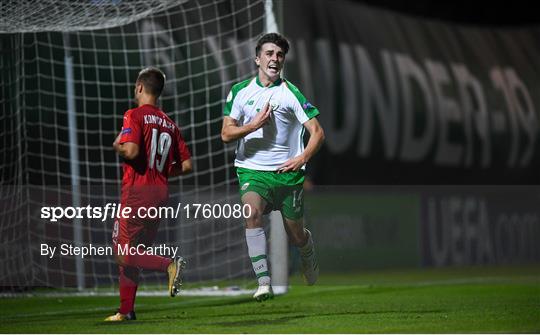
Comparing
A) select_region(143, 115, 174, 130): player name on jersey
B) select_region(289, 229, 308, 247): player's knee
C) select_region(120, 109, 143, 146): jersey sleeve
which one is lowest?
select_region(289, 229, 308, 247): player's knee

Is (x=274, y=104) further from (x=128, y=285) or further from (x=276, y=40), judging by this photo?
(x=128, y=285)

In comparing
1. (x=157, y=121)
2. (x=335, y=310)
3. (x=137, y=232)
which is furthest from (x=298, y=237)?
(x=335, y=310)

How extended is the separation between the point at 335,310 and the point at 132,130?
2215 millimetres

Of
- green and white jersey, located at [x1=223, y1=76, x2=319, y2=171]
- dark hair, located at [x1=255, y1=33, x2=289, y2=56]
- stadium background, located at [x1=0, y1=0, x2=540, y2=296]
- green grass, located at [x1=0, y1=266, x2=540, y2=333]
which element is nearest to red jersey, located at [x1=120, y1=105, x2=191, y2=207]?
stadium background, located at [x1=0, y1=0, x2=540, y2=296]

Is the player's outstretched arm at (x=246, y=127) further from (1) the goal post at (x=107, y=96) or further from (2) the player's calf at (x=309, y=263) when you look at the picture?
(1) the goal post at (x=107, y=96)

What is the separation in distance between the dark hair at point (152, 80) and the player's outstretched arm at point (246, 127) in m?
0.41

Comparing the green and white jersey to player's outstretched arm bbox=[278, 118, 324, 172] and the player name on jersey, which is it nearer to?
player's outstretched arm bbox=[278, 118, 324, 172]

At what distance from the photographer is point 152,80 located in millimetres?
5121

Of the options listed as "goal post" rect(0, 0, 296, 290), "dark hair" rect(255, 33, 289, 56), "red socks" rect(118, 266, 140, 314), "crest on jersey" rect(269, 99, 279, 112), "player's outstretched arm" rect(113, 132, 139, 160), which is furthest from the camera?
"goal post" rect(0, 0, 296, 290)

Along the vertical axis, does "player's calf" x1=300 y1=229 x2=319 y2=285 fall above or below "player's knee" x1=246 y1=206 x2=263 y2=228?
below

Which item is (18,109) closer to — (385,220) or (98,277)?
(98,277)

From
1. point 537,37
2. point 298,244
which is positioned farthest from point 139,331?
point 537,37

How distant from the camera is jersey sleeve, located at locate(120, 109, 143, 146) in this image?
200 inches

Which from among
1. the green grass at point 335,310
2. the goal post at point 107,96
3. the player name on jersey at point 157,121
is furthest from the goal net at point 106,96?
the player name on jersey at point 157,121
